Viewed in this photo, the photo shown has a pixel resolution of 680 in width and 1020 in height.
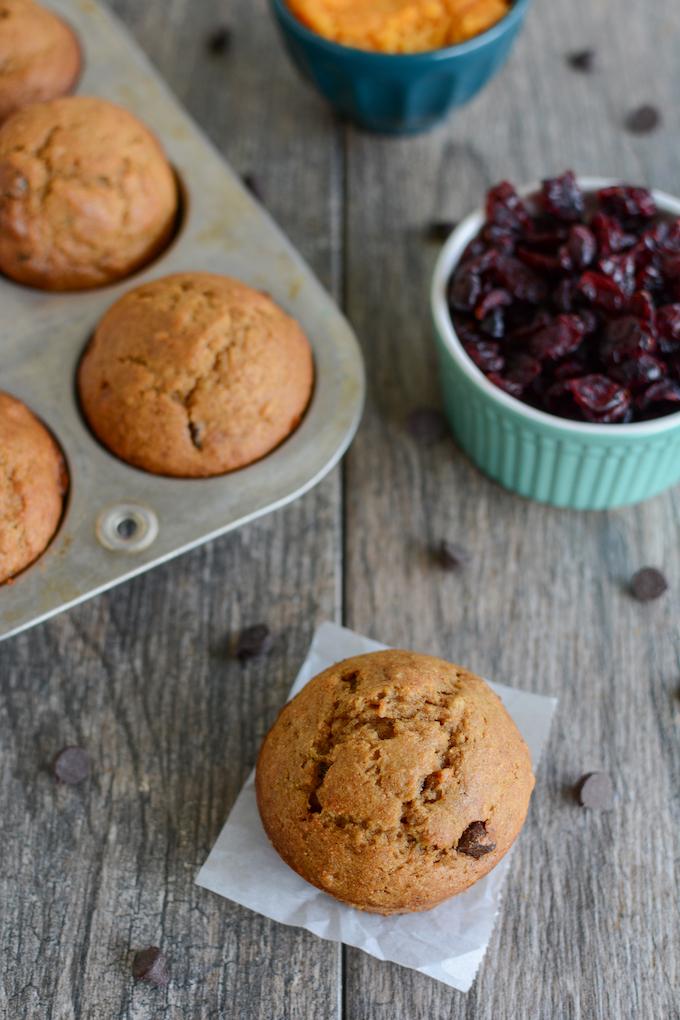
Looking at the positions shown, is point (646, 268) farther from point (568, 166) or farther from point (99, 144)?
point (99, 144)

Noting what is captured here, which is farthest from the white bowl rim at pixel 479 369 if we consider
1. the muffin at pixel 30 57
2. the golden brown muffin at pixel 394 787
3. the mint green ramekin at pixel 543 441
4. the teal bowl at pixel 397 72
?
the muffin at pixel 30 57

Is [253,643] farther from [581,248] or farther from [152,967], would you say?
[581,248]

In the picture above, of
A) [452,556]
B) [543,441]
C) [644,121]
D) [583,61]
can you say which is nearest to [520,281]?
[543,441]

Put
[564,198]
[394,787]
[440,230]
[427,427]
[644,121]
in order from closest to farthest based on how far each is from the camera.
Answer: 1. [394,787]
2. [564,198]
3. [427,427]
4. [440,230]
5. [644,121]

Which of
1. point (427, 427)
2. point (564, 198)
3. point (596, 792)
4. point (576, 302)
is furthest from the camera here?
point (427, 427)

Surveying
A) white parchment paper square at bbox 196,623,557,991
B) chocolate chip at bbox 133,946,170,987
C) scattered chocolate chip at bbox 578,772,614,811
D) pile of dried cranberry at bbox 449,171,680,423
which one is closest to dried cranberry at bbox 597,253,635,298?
pile of dried cranberry at bbox 449,171,680,423

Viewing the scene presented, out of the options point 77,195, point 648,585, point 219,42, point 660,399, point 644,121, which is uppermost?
point 77,195

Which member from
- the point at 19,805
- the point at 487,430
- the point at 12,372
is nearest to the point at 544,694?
the point at 487,430

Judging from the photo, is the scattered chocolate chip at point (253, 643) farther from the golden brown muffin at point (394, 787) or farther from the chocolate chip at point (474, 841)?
the chocolate chip at point (474, 841)
